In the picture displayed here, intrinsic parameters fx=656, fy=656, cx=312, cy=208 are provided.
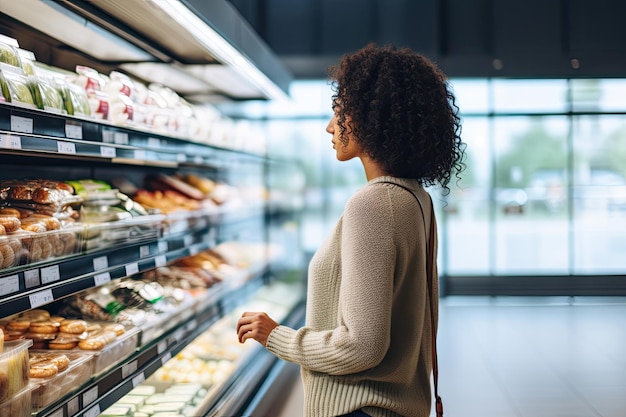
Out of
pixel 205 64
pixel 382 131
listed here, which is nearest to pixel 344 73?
pixel 382 131

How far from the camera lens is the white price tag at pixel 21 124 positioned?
1.75 metres

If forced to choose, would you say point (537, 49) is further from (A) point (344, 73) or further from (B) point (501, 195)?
(A) point (344, 73)

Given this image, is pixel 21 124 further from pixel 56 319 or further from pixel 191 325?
pixel 191 325

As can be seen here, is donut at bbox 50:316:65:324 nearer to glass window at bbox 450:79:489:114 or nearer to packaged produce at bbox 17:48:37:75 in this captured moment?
packaged produce at bbox 17:48:37:75

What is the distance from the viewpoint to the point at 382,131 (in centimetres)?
154

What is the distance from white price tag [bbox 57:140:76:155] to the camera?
6.64 feet

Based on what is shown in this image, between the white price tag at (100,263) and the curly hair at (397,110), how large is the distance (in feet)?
3.81

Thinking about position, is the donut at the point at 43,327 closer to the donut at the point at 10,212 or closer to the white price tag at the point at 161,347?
the donut at the point at 10,212

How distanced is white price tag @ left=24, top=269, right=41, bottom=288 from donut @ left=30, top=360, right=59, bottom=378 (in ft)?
0.98

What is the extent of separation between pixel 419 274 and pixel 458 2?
8.35 metres

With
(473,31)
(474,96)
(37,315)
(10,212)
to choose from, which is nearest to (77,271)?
(10,212)

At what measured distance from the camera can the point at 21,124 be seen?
1.79m

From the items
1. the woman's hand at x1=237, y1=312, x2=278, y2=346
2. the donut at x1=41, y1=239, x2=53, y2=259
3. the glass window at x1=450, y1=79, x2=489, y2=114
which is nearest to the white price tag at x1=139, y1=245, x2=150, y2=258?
the donut at x1=41, y1=239, x2=53, y2=259

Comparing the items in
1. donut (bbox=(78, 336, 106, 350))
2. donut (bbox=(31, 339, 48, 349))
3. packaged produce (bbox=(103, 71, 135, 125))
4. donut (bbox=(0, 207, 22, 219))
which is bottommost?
donut (bbox=(78, 336, 106, 350))
